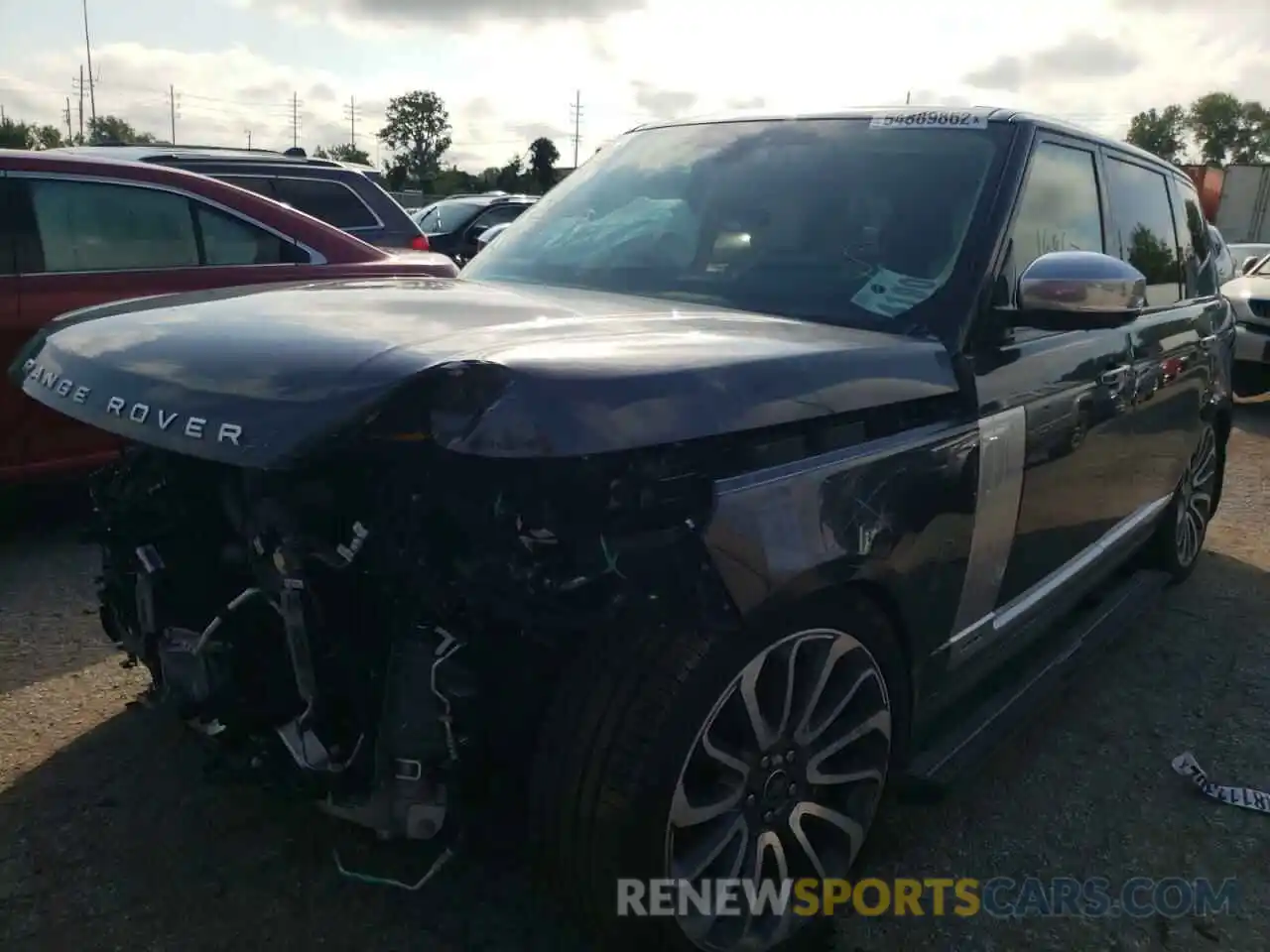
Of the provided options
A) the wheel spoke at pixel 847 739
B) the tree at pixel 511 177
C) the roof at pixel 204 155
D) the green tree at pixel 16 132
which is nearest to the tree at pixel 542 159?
the tree at pixel 511 177

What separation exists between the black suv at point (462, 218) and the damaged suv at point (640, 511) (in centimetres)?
1004

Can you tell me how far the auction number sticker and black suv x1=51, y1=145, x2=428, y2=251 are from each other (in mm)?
4987

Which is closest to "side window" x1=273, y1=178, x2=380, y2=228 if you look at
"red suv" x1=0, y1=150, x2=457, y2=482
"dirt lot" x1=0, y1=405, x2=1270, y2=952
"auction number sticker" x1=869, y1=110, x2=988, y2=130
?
"red suv" x1=0, y1=150, x2=457, y2=482

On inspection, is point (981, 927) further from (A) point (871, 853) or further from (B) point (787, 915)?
(B) point (787, 915)

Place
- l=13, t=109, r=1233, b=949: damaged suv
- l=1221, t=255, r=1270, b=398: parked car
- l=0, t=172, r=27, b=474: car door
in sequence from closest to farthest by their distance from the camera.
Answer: l=13, t=109, r=1233, b=949: damaged suv → l=0, t=172, r=27, b=474: car door → l=1221, t=255, r=1270, b=398: parked car

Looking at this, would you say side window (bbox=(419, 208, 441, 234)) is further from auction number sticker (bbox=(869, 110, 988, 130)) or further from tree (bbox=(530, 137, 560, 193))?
tree (bbox=(530, 137, 560, 193))

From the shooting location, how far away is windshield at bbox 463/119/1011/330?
2617 millimetres

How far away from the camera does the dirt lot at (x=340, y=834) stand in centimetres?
231

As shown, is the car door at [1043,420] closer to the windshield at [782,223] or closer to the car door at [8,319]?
the windshield at [782,223]

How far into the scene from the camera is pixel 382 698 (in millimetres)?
1929

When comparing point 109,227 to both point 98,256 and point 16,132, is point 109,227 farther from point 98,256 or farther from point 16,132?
point 16,132

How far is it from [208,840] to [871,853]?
1632mm

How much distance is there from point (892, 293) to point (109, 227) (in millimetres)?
3777

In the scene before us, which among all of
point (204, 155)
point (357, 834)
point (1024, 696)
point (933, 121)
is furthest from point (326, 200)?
point (1024, 696)
